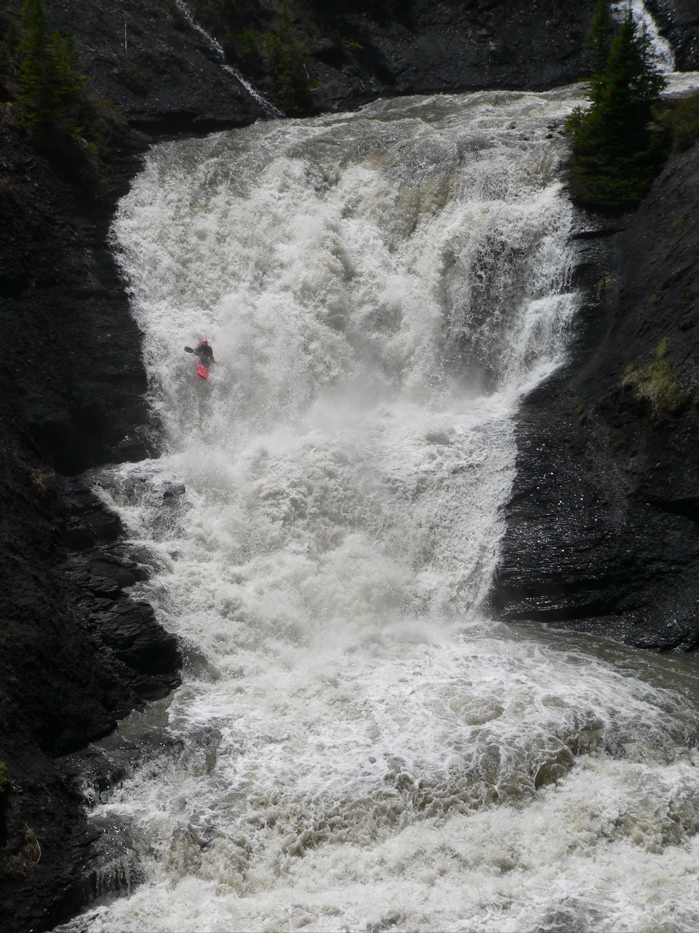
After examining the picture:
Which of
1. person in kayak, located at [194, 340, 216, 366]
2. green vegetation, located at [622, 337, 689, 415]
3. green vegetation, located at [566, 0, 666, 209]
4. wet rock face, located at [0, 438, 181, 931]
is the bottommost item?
wet rock face, located at [0, 438, 181, 931]

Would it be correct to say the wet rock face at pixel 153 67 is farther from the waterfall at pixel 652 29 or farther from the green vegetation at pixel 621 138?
the waterfall at pixel 652 29

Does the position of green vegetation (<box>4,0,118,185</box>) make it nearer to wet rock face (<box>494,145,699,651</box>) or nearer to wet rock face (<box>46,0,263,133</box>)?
wet rock face (<box>46,0,263,133</box>)

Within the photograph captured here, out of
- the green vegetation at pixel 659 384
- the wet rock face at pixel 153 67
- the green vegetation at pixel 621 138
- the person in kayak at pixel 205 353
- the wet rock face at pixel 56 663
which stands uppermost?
the wet rock face at pixel 153 67

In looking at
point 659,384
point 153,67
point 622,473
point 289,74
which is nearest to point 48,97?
point 153,67

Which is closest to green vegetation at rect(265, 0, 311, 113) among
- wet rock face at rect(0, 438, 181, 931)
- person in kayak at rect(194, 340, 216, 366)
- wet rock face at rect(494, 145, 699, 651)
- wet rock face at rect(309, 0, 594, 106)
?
wet rock face at rect(309, 0, 594, 106)

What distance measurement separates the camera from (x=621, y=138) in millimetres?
18391

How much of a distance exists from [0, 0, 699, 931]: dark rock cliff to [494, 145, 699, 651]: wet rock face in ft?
0.11

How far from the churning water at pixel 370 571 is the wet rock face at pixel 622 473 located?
627mm

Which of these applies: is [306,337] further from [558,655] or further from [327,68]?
[327,68]

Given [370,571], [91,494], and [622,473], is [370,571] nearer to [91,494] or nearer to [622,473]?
[622,473]

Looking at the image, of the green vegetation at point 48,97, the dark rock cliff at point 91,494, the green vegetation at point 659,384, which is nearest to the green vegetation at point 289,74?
the dark rock cliff at point 91,494

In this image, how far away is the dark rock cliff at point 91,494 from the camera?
1073cm

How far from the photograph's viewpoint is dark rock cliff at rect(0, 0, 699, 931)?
10.7 m

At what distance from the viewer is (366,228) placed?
64.3 feet
